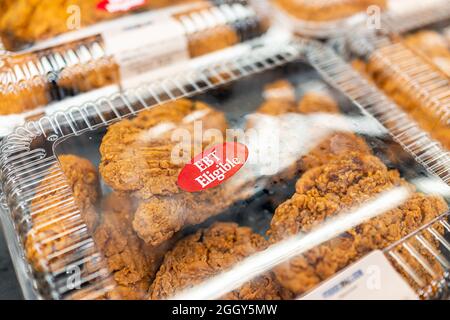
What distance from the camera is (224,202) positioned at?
37.9 inches

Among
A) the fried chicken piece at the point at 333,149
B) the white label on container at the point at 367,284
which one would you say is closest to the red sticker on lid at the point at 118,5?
the fried chicken piece at the point at 333,149

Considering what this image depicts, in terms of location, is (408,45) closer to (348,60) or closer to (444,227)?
(348,60)

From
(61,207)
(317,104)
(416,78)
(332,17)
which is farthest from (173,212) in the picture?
(332,17)

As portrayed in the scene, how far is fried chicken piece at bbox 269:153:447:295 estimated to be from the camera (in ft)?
2.89

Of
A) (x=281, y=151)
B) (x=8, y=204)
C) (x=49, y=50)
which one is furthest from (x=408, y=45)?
(x=8, y=204)

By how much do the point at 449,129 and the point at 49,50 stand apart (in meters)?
1.04

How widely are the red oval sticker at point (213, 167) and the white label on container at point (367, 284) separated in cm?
29

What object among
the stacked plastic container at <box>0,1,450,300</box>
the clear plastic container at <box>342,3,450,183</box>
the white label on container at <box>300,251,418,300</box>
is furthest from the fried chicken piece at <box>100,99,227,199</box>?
the clear plastic container at <box>342,3,450,183</box>

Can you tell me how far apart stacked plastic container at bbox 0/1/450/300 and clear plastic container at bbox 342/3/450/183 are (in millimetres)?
13

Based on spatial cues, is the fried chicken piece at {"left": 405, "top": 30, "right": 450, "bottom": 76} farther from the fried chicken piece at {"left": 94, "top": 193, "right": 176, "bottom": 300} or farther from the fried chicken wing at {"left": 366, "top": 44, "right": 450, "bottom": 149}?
the fried chicken piece at {"left": 94, "top": 193, "right": 176, "bottom": 300}

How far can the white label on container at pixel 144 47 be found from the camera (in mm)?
1281

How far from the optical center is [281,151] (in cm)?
103
